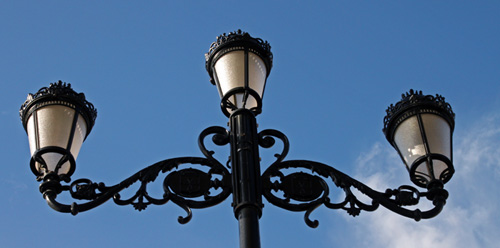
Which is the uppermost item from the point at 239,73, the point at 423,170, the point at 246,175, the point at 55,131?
the point at 239,73

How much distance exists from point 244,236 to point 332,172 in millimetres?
1206

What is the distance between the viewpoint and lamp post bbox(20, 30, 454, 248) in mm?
5703

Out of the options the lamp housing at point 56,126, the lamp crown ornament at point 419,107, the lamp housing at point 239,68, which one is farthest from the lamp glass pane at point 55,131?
the lamp crown ornament at point 419,107

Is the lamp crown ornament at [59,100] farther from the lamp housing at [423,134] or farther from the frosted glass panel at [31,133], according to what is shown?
the lamp housing at [423,134]

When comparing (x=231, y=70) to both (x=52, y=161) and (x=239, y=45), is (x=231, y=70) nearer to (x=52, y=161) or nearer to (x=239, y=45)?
(x=239, y=45)

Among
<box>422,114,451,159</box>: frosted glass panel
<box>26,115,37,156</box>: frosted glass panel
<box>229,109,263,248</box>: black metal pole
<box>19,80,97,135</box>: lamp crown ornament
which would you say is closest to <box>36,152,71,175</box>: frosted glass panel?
<box>26,115,37,156</box>: frosted glass panel

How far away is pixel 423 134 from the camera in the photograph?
627cm

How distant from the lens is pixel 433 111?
21.2ft

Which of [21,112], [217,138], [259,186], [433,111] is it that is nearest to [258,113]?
[217,138]

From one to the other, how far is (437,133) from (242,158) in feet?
5.16

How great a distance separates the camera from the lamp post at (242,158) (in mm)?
5703

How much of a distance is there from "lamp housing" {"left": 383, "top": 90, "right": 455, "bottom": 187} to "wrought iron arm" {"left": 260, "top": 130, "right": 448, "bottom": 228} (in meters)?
0.14

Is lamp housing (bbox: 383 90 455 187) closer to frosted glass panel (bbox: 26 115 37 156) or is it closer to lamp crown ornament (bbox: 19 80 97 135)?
lamp crown ornament (bbox: 19 80 97 135)

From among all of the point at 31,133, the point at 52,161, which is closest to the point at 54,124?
the point at 31,133
